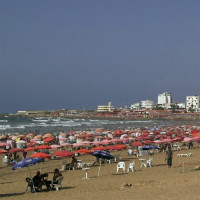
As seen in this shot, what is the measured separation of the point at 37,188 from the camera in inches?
467

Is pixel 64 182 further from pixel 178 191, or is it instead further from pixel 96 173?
pixel 178 191

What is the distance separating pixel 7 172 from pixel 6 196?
6396 millimetres

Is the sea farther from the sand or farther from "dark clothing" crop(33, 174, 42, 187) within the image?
"dark clothing" crop(33, 174, 42, 187)

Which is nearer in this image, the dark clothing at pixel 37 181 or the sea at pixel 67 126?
the dark clothing at pixel 37 181

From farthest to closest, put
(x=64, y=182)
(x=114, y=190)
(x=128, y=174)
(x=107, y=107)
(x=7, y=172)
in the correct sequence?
(x=107, y=107) < (x=7, y=172) < (x=128, y=174) < (x=64, y=182) < (x=114, y=190)

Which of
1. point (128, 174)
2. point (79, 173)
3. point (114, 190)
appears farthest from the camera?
point (79, 173)

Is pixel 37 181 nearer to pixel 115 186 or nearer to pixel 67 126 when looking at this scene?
pixel 115 186

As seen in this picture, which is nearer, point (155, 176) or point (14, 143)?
point (155, 176)

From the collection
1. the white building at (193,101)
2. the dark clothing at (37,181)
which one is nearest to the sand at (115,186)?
the dark clothing at (37,181)

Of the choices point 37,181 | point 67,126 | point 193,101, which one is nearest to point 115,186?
point 37,181

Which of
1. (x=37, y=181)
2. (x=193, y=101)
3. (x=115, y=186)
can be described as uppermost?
(x=193, y=101)

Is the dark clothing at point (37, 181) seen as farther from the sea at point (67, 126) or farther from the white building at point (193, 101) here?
the white building at point (193, 101)

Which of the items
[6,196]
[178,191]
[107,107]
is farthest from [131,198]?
[107,107]

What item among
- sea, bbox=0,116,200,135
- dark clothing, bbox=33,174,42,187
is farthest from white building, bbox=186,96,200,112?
dark clothing, bbox=33,174,42,187
